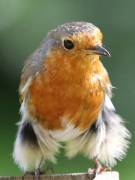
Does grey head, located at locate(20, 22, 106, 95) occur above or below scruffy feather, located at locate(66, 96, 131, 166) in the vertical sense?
above

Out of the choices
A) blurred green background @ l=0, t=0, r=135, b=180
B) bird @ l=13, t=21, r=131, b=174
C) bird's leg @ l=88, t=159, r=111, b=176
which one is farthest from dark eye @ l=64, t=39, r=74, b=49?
blurred green background @ l=0, t=0, r=135, b=180

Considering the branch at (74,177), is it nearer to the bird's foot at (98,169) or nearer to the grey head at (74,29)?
the bird's foot at (98,169)

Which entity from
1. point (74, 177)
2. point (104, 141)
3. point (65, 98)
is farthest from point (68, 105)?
point (74, 177)

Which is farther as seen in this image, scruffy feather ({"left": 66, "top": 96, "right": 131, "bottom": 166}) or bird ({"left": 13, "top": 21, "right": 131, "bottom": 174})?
scruffy feather ({"left": 66, "top": 96, "right": 131, "bottom": 166})

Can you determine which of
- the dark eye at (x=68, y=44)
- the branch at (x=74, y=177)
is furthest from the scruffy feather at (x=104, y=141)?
the branch at (x=74, y=177)

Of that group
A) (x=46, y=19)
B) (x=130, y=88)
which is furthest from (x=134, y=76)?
(x=46, y=19)

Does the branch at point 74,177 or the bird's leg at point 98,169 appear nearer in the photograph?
the branch at point 74,177

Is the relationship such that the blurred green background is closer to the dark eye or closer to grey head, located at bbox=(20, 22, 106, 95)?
grey head, located at bbox=(20, 22, 106, 95)

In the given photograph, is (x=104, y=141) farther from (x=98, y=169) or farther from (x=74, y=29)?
(x=74, y=29)
